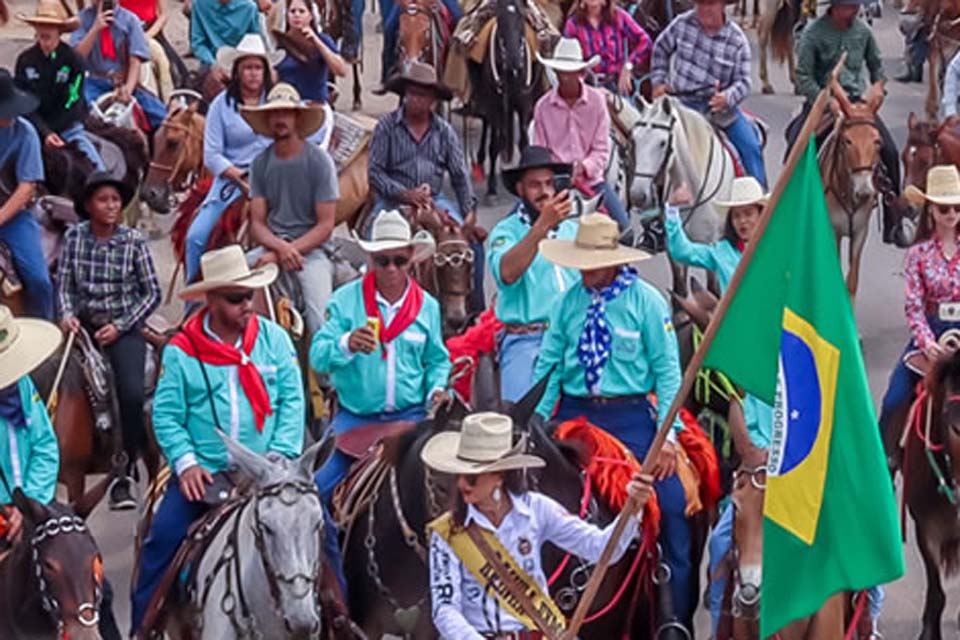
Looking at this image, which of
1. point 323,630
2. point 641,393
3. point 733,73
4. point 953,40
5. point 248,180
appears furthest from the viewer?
point 953,40

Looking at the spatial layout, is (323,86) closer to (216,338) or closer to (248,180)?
(248,180)

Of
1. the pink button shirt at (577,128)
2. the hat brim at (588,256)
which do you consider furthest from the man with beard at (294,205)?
the hat brim at (588,256)

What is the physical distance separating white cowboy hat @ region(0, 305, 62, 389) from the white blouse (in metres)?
2.32

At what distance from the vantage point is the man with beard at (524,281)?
11.7 meters

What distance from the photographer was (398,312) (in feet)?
36.0

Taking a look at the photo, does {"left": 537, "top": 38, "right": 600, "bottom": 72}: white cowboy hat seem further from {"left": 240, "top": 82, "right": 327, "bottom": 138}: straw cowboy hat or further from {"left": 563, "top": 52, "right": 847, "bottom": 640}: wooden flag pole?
{"left": 563, "top": 52, "right": 847, "bottom": 640}: wooden flag pole

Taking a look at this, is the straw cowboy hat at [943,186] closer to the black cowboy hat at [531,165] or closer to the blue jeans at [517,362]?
the black cowboy hat at [531,165]

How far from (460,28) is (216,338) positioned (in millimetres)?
11695

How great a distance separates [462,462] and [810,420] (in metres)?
1.42

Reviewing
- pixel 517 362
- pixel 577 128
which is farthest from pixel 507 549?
pixel 577 128

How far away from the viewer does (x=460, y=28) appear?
21.3 metres

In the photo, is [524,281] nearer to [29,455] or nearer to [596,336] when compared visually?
[596,336]

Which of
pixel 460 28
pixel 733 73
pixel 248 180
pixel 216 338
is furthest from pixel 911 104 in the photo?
pixel 216 338

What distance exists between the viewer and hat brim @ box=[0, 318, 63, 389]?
31.9 ft
